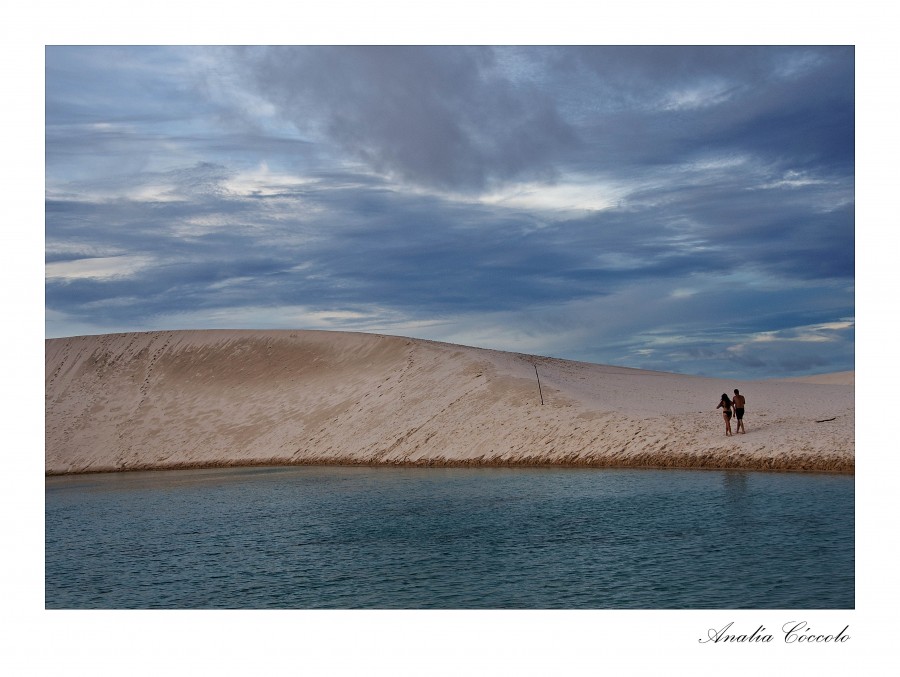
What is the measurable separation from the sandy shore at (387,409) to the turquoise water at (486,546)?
4678 mm

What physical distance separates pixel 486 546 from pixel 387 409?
3559 cm

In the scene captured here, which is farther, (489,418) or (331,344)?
(331,344)

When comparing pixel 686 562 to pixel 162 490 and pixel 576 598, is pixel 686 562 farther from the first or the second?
pixel 162 490

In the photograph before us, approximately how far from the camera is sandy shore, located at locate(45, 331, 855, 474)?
3744 cm

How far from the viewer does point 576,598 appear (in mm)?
15844

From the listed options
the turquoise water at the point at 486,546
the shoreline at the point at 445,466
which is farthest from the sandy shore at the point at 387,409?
the turquoise water at the point at 486,546

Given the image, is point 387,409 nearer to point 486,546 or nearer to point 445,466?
point 445,466

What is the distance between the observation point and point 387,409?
56.2 m

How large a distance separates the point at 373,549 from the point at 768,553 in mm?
9503

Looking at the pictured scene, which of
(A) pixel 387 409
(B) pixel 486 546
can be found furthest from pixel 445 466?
(B) pixel 486 546

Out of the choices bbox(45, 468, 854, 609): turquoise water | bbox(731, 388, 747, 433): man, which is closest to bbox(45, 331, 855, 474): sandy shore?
bbox(731, 388, 747, 433): man

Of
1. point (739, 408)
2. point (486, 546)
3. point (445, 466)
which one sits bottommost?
point (445, 466)

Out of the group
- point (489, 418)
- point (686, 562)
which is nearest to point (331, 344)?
point (489, 418)

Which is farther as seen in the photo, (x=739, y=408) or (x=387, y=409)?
(x=387, y=409)
